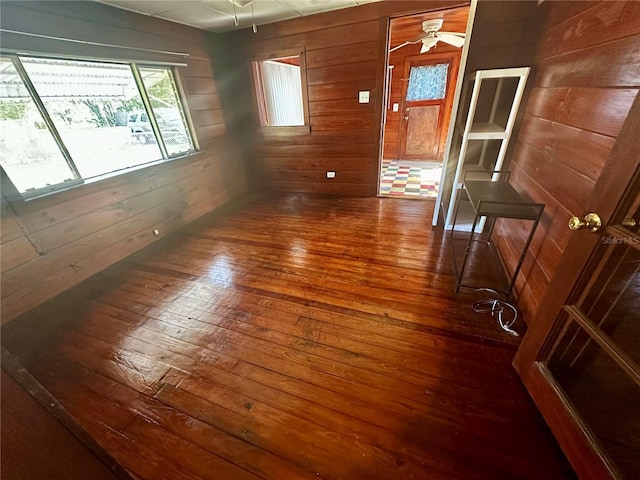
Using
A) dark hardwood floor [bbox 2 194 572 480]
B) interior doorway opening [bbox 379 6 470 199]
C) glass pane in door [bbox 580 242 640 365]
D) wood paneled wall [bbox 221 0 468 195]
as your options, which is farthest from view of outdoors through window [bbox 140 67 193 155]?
glass pane in door [bbox 580 242 640 365]

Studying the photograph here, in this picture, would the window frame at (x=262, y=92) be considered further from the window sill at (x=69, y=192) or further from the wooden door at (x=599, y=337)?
the wooden door at (x=599, y=337)

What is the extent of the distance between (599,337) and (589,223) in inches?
15.1

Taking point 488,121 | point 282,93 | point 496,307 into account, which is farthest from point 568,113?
point 282,93

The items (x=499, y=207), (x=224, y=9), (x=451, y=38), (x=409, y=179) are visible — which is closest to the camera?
(x=499, y=207)

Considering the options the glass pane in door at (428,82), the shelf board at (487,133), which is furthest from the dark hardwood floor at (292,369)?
the glass pane in door at (428,82)

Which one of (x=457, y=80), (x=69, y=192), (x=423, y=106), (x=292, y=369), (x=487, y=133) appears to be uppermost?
(x=457, y=80)

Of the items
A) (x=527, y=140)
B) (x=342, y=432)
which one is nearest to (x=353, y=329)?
(x=342, y=432)

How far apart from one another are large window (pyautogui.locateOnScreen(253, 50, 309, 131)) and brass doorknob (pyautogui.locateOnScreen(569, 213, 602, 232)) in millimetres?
3330

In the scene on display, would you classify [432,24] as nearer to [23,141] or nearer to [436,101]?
[436,101]

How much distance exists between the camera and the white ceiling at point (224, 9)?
233 centimetres

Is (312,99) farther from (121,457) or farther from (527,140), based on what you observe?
(121,457)

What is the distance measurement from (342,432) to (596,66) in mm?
2127

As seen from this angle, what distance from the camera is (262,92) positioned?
3756 mm

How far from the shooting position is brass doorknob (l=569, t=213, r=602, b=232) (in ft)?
2.82
